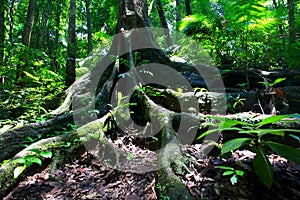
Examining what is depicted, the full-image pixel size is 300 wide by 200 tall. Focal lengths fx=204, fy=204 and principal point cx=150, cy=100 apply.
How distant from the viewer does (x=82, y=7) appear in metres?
19.1

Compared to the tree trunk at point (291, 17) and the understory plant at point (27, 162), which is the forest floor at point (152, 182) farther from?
the tree trunk at point (291, 17)

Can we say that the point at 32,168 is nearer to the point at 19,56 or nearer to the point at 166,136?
the point at 166,136

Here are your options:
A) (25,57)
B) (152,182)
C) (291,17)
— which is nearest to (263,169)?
(152,182)

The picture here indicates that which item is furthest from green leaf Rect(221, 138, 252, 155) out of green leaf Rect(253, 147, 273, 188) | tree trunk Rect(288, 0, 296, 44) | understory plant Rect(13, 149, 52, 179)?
tree trunk Rect(288, 0, 296, 44)

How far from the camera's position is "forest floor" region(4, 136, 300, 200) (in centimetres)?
164

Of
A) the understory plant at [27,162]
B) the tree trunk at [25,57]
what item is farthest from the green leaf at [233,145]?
the tree trunk at [25,57]

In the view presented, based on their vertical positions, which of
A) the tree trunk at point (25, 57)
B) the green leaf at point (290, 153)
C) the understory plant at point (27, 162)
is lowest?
the understory plant at point (27, 162)

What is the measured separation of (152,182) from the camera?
80.4 inches

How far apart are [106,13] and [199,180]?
1608 centimetres

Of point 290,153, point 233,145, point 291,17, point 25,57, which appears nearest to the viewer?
point 290,153

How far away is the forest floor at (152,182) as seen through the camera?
5.37 feet

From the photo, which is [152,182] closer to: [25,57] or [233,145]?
[233,145]

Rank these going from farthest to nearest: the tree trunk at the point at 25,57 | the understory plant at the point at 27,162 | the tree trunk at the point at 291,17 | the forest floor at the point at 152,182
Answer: the tree trunk at the point at 25,57, the tree trunk at the point at 291,17, the understory plant at the point at 27,162, the forest floor at the point at 152,182

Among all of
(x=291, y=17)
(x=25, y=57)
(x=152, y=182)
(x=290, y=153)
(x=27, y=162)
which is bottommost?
(x=152, y=182)
